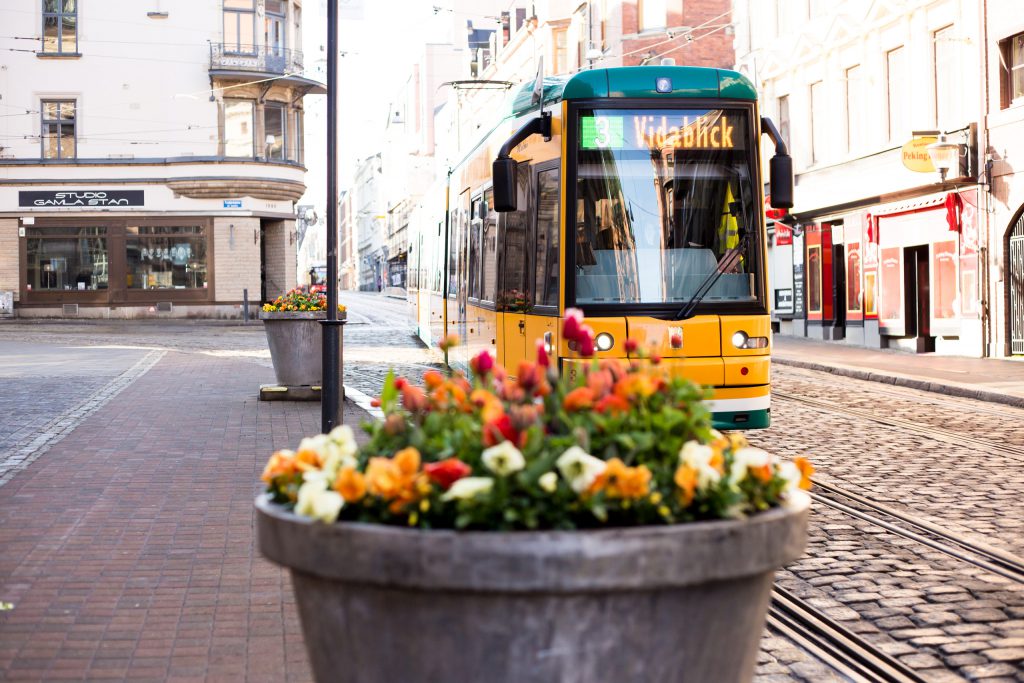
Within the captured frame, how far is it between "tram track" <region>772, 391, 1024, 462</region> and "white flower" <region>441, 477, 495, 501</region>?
358 inches

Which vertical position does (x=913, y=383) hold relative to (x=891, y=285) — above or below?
below

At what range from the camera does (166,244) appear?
4422 centimetres

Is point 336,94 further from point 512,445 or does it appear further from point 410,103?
point 410,103

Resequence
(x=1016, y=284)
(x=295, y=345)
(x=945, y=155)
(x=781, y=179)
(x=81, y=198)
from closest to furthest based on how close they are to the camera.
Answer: (x=781, y=179), (x=295, y=345), (x=1016, y=284), (x=945, y=155), (x=81, y=198)

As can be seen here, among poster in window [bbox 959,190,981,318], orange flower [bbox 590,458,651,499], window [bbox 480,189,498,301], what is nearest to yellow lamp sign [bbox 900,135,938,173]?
poster in window [bbox 959,190,981,318]

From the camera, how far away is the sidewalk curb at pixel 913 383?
53.5 ft

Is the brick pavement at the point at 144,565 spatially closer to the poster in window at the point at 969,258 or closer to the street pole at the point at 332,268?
the street pole at the point at 332,268

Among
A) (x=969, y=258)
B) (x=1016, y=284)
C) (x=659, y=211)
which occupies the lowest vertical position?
(x=1016, y=284)

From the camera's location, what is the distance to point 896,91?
2773 centimetres

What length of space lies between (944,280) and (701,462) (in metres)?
24.3

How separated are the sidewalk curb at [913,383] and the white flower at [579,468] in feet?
46.9

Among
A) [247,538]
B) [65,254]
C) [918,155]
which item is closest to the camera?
[247,538]

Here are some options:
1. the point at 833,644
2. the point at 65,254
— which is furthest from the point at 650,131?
the point at 65,254

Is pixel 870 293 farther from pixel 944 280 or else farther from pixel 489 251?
pixel 489 251
